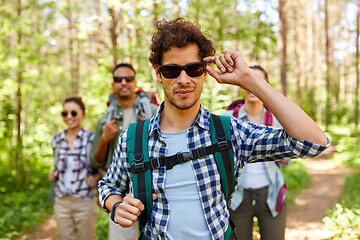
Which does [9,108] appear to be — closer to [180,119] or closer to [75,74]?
[180,119]

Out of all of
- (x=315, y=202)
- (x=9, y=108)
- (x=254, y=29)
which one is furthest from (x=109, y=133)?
(x=254, y=29)

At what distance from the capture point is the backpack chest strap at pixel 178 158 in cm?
167

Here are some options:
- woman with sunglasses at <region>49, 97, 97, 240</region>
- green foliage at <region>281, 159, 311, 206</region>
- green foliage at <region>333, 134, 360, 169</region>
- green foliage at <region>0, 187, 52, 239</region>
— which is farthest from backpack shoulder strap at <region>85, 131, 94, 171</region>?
green foliage at <region>333, 134, 360, 169</region>

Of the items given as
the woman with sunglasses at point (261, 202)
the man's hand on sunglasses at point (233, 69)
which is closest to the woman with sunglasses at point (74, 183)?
the woman with sunglasses at point (261, 202)

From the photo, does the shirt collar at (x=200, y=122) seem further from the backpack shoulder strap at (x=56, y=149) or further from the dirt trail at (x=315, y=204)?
the dirt trail at (x=315, y=204)

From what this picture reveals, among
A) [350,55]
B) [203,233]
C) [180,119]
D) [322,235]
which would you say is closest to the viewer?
[203,233]

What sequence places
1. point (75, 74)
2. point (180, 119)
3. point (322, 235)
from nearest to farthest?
point (180, 119), point (322, 235), point (75, 74)

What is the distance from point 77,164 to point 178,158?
282 centimetres

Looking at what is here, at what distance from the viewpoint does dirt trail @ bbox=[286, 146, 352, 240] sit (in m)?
6.40

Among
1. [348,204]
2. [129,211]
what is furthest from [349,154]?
[129,211]

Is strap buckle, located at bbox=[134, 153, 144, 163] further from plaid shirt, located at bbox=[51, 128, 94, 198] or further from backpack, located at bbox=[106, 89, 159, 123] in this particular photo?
plaid shirt, located at bbox=[51, 128, 94, 198]

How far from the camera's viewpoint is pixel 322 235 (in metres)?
6.17

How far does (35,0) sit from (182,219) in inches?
339

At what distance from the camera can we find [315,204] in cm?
828
